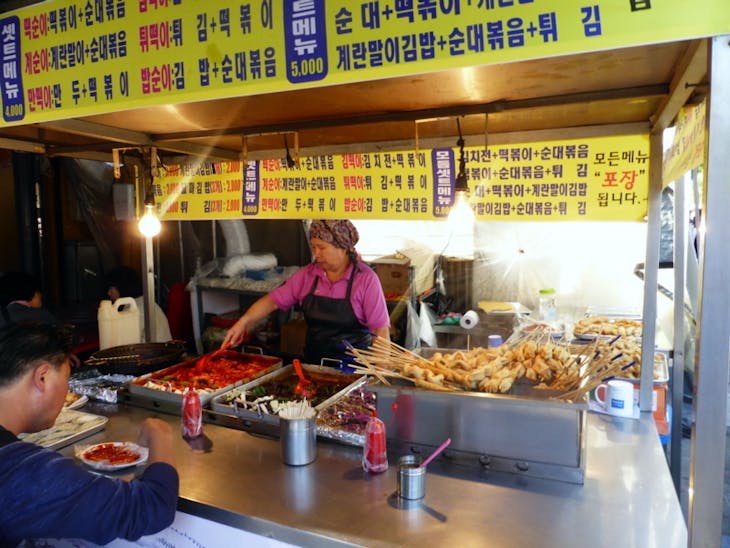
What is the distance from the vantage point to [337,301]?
384 cm

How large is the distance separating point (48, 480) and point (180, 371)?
1.65 meters

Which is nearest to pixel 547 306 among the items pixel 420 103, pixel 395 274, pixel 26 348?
pixel 395 274

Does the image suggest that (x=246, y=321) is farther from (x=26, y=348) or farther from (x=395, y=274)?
(x=395, y=274)

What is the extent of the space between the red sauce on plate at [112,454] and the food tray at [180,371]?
1.44 feet

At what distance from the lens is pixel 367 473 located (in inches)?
82.4

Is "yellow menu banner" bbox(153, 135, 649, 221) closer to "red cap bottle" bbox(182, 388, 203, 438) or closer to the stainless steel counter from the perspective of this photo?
the stainless steel counter

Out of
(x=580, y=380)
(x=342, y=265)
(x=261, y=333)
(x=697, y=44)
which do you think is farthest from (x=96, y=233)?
(x=697, y=44)

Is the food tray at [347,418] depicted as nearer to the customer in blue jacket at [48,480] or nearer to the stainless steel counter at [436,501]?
the stainless steel counter at [436,501]

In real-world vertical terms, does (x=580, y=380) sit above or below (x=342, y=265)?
below

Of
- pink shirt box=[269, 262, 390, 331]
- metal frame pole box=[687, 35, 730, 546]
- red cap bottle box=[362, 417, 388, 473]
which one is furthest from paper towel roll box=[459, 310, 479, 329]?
metal frame pole box=[687, 35, 730, 546]

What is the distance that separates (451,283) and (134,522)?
497cm

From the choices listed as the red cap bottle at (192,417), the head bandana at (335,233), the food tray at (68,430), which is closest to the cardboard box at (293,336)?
the head bandana at (335,233)

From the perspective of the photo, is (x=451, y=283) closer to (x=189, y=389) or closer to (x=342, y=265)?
(x=342, y=265)

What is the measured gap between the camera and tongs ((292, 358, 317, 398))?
9.01ft
